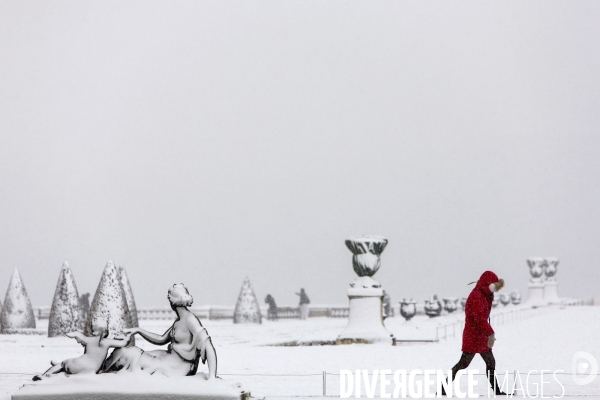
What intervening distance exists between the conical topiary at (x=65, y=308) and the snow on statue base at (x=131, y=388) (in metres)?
16.5

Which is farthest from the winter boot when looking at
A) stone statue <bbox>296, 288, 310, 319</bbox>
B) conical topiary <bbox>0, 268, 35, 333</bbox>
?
stone statue <bbox>296, 288, 310, 319</bbox>

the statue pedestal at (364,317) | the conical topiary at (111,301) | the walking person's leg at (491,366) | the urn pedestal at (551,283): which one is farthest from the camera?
the urn pedestal at (551,283)

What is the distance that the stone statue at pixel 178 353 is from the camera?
9320 mm

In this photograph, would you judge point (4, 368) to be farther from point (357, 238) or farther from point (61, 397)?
point (357, 238)

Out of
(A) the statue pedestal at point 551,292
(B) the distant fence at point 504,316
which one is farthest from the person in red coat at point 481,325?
(A) the statue pedestal at point 551,292

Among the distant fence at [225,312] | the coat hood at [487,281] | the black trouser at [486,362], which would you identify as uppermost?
the coat hood at [487,281]

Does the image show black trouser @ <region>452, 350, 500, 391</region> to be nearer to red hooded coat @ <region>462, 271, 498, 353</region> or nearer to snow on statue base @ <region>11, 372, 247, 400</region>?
red hooded coat @ <region>462, 271, 498, 353</region>

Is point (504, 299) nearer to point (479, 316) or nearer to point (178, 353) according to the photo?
point (479, 316)

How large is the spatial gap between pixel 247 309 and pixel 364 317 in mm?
13411

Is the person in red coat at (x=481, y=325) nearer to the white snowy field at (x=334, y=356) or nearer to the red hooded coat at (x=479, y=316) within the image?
the red hooded coat at (x=479, y=316)

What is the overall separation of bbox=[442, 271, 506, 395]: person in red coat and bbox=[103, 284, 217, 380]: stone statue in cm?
309

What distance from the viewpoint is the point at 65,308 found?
1009 inches

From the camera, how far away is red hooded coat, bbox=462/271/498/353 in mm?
10719

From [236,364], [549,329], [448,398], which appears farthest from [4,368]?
[549,329]
